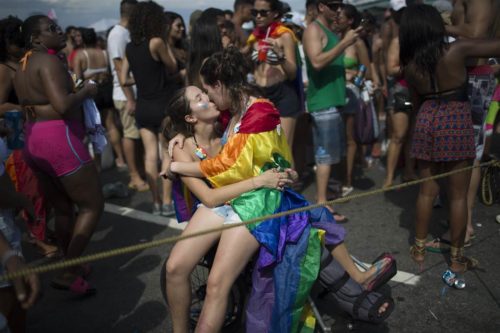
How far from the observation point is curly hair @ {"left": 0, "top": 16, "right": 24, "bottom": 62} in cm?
340

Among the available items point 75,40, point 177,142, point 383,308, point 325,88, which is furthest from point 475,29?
point 75,40

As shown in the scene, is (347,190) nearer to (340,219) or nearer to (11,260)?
(340,219)

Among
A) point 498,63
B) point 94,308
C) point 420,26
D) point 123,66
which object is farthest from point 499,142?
point 94,308

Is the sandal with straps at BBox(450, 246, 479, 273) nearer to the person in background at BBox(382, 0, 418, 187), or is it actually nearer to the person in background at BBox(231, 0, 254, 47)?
the person in background at BBox(382, 0, 418, 187)

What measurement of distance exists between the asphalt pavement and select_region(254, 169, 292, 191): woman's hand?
3.07 ft

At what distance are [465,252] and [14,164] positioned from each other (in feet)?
11.8

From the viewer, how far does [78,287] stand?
302cm

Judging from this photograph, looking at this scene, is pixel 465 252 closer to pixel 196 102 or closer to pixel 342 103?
pixel 342 103

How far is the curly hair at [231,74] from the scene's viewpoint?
2.39 metres

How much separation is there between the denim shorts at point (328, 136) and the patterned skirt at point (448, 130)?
1.13m

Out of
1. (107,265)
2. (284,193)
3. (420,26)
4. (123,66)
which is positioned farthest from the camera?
(123,66)

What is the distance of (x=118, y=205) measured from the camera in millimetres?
4871

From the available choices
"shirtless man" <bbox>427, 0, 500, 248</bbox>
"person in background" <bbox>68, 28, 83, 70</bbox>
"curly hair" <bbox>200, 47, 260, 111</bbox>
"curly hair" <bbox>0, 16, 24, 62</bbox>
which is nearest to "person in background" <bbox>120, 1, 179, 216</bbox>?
"curly hair" <bbox>0, 16, 24, 62</bbox>

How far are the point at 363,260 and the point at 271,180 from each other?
1456 mm
